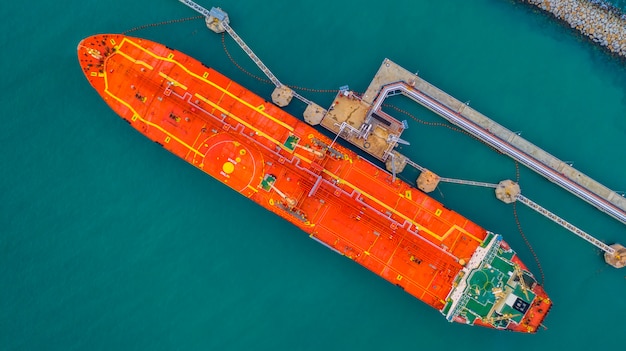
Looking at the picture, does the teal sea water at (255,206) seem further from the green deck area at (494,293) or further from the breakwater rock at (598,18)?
the green deck area at (494,293)

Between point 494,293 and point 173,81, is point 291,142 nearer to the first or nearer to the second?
point 173,81

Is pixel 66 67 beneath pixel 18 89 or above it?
above

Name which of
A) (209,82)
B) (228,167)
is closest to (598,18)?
(209,82)

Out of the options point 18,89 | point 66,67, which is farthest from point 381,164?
point 18,89

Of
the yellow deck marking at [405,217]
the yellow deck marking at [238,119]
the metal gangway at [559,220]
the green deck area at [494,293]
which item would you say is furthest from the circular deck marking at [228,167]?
the metal gangway at [559,220]

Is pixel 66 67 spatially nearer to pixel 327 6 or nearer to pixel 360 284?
pixel 327 6
